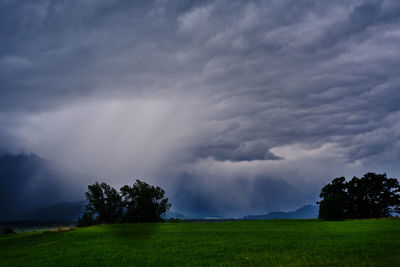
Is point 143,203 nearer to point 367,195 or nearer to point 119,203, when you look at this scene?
point 119,203

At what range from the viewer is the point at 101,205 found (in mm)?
95500

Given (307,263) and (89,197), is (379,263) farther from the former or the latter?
(89,197)

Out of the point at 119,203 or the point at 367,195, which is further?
the point at 119,203

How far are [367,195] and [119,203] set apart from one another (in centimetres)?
7245

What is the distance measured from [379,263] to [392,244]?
8029 millimetres

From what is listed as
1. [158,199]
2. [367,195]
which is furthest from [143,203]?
[367,195]

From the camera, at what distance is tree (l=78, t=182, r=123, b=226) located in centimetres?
9538

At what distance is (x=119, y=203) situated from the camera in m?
96.1

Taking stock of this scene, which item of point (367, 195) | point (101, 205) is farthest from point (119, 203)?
point (367, 195)

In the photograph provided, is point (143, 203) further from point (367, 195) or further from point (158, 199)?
point (367, 195)

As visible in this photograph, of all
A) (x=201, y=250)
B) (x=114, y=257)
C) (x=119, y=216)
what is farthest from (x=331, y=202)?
(x=119, y=216)

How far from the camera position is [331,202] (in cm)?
6203

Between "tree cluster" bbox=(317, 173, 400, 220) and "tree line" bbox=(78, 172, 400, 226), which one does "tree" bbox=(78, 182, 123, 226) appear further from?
"tree cluster" bbox=(317, 173, 400, 220)

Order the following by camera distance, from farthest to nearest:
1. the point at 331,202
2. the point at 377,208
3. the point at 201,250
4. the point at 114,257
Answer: the point at 377,208, the point at 331,202, the point at 201,250, the point at 114,257
